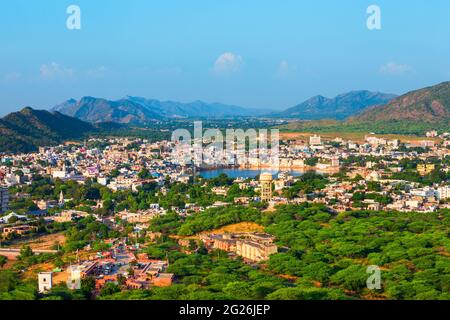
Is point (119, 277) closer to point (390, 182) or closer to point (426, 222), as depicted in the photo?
point (426, 222)

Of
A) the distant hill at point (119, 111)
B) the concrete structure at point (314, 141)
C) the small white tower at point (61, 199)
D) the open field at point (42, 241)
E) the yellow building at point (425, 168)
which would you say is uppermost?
the distant hill at point (119, 111)

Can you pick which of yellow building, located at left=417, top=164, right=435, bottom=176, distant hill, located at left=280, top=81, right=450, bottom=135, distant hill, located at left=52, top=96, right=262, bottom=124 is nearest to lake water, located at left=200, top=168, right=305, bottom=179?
yellow building, located at left=417, top=164, right=435, bottom=176

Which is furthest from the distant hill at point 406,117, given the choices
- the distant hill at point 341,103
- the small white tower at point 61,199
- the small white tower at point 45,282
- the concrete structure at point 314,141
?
the small white tower at point 45,282

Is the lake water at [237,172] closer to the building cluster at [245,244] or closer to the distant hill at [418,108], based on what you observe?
the building cluster at [245,244]

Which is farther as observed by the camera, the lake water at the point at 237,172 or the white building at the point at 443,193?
the lake water at the point at 237,172

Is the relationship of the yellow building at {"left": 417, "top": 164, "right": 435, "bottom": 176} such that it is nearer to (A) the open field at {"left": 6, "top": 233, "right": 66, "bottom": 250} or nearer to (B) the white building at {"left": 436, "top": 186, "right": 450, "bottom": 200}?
(B) the white building at {"left": 436, "top": 186, "right": 450, "bottom": 200}

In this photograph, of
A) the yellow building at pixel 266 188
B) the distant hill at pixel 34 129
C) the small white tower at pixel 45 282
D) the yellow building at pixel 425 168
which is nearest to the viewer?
the small white tower at pixel 45 282

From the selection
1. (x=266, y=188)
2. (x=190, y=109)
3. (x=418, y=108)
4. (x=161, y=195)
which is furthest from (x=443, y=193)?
(x=190, y=109)
